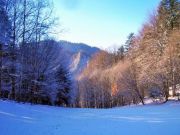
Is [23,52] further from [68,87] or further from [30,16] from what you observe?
[68,87]

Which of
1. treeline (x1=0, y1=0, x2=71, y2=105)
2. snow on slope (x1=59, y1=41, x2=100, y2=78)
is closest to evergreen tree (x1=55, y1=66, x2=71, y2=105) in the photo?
treeline (x1=0, y1=0, x2=71, y2=105)

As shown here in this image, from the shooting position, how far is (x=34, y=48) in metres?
35.1

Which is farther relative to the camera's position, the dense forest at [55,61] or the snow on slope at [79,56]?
the snow on slope at [79,56]

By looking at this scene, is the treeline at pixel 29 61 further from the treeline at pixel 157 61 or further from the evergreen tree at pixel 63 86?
the treeline at pixel 157 61

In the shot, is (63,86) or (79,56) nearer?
(63,86)

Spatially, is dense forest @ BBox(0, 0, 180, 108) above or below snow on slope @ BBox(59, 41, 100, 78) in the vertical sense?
below

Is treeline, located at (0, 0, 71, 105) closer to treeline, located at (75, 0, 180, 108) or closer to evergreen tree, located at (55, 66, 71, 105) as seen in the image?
evergreen tree, located at (55, 66, 71, 105)

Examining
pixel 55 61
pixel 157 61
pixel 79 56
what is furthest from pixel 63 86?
pixel 79 56

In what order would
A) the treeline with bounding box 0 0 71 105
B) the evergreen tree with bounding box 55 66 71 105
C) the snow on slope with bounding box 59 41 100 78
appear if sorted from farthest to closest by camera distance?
the snow on slope with bounding box 59 41 100 78
the evergreen tree with bounding box 55 66 71 105
the treeline with bounding box 0 0 71 105

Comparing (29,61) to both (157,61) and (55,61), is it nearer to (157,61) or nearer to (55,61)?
(55,61)

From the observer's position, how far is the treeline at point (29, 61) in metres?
29.3

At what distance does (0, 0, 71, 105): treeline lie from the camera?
96.3 ft

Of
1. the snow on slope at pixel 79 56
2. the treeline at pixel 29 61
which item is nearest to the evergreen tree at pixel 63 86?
the treeline at pixel 29 61

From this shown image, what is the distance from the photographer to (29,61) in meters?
34.7
